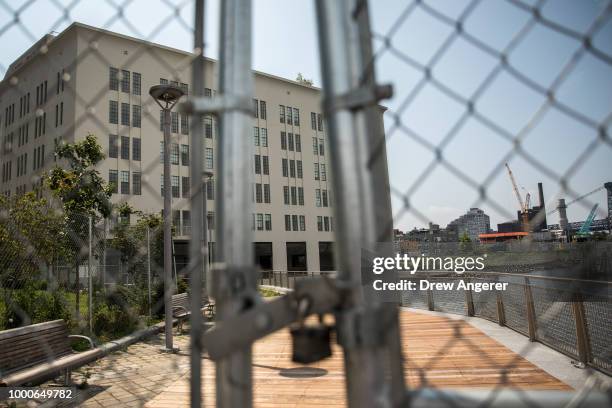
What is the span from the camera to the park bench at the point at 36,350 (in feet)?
11.2

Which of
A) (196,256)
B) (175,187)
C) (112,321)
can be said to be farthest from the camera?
(175,187)

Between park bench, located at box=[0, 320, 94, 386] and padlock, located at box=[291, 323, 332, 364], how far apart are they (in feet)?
11.1

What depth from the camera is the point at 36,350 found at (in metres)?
3.75

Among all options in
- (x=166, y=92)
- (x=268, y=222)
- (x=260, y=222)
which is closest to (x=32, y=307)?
(x=166, y=92)

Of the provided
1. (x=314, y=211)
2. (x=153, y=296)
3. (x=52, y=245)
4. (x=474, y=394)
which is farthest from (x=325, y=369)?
(x=314, y=211)

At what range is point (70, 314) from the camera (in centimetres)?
545

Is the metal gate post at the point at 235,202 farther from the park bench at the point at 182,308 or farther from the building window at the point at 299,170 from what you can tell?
the building window at the point at 299,170

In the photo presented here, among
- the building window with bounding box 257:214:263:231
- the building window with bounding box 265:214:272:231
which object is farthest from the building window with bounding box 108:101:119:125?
the building window with bounding box 265:214:272:231

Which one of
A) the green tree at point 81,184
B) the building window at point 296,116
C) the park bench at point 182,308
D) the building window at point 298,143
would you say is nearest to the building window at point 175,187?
the green tree at point 81,184

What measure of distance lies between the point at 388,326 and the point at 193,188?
0.40 metres

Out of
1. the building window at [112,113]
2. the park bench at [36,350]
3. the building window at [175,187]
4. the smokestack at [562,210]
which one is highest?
the building window at [112,113]

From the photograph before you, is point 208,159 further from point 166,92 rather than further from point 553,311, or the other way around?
point 553,311

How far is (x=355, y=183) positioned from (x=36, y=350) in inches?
174

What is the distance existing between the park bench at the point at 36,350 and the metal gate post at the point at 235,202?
3.27m
